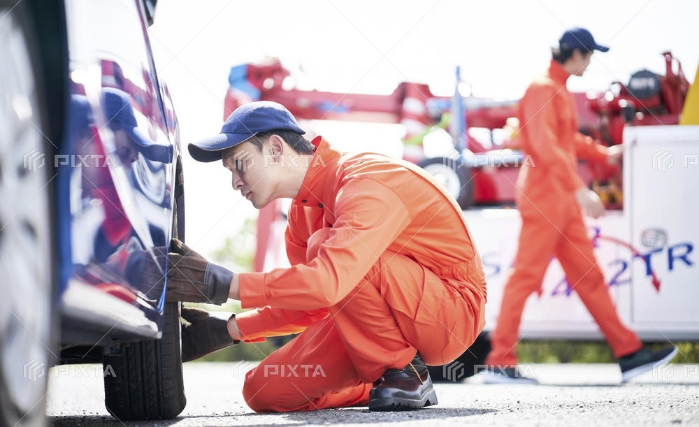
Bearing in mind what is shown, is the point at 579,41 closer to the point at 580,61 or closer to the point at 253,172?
the point at 580,61

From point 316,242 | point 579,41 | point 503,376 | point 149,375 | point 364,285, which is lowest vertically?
point 503,376

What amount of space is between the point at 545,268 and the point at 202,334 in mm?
2597

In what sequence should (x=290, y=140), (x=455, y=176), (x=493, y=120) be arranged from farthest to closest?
(x=493, y=120)
(x=455, y=176)
(x=290, y=140)

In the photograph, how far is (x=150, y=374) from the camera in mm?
2672

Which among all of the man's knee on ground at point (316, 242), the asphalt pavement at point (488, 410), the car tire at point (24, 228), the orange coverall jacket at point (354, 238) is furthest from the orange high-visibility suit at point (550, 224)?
→ the car tire at point (24, 228)

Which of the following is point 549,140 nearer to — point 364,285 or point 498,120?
point 498,120

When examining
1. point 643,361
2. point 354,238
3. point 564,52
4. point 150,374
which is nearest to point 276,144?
point 354,238

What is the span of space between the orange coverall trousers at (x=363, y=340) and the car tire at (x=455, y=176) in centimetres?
290

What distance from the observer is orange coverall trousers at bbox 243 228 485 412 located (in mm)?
2742

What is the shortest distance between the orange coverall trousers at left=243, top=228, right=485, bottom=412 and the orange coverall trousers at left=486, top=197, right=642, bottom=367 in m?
2.13

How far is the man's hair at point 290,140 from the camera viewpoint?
2.82m

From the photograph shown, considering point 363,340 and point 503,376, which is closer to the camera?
point 363,340

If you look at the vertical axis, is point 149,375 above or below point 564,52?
below

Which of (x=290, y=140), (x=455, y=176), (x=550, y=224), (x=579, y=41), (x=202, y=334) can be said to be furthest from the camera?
(x=455, y=176)
